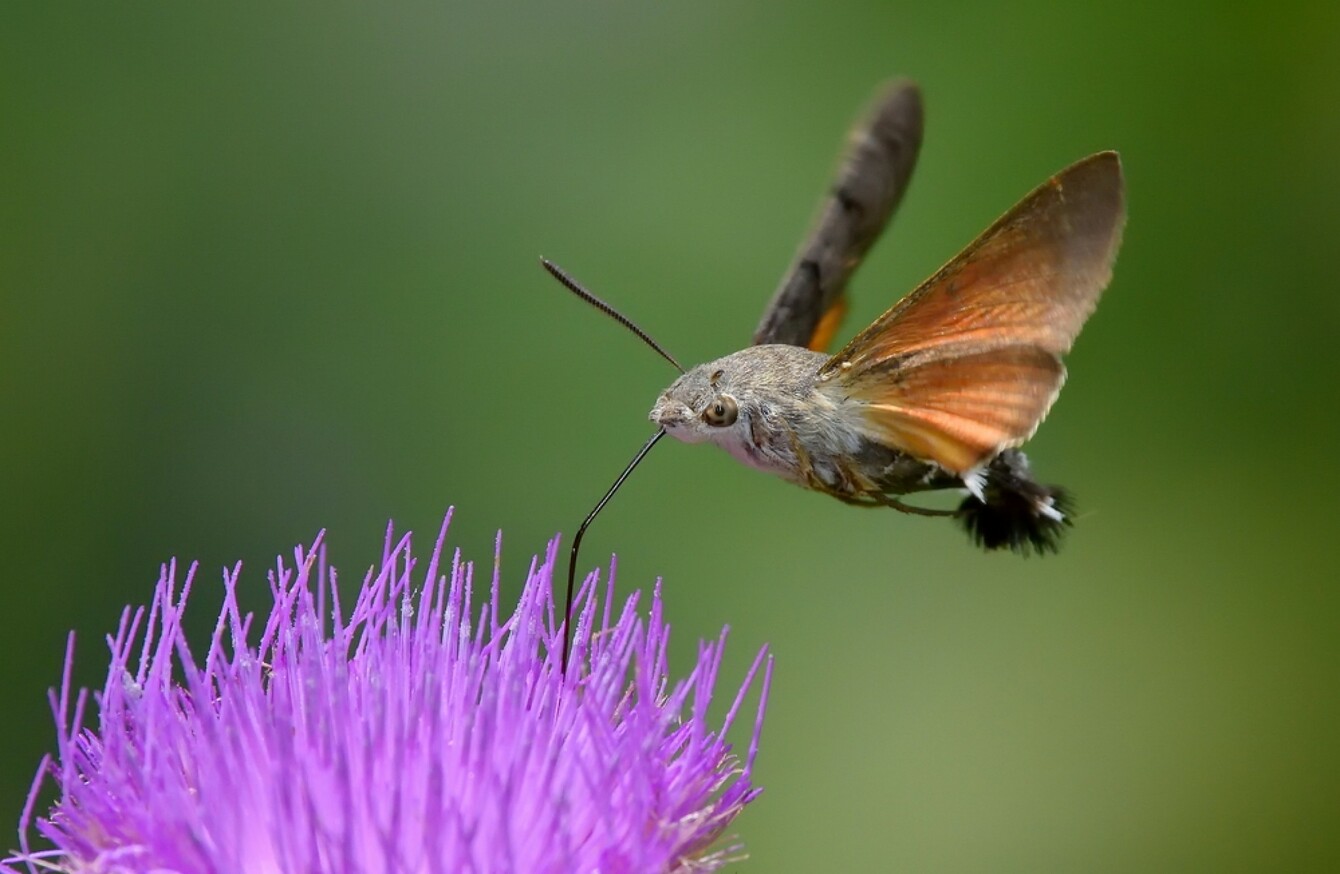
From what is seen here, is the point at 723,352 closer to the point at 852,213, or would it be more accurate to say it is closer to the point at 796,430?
the point at 852,213

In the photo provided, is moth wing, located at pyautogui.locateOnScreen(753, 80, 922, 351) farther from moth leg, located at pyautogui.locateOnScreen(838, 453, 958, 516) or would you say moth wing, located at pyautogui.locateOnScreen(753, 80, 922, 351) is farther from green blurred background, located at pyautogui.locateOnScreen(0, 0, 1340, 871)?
green blurred background, located at pyautogui.locateOnScreen(0, 0, 1340, 871)

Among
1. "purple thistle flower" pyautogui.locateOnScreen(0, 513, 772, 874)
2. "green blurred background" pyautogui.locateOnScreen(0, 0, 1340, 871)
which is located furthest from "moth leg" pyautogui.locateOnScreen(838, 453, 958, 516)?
"green blurred background" pyautogui.locateOnScreen(0, 0, 1340, 871)

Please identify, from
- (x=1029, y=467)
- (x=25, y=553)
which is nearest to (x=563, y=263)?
(x=25, y=553)

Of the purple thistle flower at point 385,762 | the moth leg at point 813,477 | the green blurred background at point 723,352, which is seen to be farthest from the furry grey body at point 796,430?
the green blurred background at point 723,352

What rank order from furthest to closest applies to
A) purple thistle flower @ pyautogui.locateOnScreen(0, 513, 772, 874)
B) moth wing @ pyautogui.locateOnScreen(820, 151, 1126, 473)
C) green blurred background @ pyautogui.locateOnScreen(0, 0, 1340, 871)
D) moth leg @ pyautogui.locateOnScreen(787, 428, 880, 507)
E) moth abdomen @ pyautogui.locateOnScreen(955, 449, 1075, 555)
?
green blurred background @ pyautogui.locateOnScreen(0, 0, 1340, 871) < moth abdomen @ pyautogui.locateOnScreen(955, 449, 1075, 555) < moth leg @ pyautogui.locateOnScreen(787, 428, 880, 507) < moth wing @ pyautogui.locateOnScreen(820, 151, 1126, 473) < purple thistle flower @ pyautogui.locateOnScreen(0, 513, 772, 874)

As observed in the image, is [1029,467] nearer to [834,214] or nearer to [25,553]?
[834,214]

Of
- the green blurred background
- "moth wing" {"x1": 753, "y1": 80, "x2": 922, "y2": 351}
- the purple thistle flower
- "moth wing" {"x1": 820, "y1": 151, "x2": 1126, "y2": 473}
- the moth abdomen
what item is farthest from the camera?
the green blurred background

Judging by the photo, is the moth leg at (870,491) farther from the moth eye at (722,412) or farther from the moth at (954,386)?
the moth eye at (722,412)
